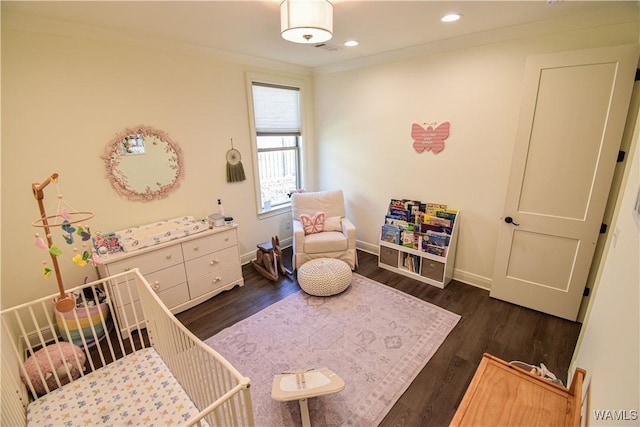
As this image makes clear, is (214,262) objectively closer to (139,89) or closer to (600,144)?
(139,89)

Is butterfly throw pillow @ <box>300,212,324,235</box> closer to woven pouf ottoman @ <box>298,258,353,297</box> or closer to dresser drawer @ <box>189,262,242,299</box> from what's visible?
woven pouf ottoman @ <box>298,258,353,297</box>

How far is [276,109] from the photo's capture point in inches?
156

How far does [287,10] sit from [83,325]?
113 inches

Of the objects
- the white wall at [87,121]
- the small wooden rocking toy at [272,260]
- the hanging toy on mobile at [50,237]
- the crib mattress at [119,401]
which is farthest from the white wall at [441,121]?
the hanging toy on mobile at [50,237]

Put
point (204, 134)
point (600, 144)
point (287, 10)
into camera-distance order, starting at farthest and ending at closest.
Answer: point (204, 134) → point (600, 144) → point (287, 10)

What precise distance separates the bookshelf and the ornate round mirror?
2.56 metres

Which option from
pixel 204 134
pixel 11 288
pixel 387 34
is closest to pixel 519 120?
pixel 387 34

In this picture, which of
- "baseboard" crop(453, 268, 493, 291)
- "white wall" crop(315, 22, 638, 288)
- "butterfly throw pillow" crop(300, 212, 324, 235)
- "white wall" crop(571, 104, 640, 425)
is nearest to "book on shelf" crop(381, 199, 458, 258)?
"white wall" crop(315, 22, 638, 288)

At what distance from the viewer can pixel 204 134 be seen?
326cm

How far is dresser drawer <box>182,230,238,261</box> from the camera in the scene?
2.85 meters

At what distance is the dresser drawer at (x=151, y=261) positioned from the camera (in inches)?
95.9

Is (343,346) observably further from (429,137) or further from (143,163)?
(143,163)

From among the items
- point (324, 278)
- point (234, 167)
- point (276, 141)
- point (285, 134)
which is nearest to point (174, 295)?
point (324, 278)

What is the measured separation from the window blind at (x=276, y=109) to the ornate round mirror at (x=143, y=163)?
1.21m
